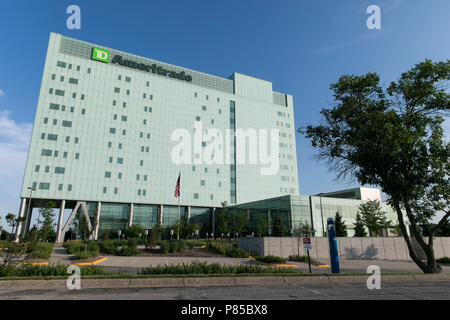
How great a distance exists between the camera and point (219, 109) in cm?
7856

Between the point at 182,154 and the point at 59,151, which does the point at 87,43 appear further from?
the point at 182,154

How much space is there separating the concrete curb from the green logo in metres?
66.8

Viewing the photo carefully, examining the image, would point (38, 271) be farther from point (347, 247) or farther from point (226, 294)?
point (347, 247)

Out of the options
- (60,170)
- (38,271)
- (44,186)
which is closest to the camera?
(38,271)

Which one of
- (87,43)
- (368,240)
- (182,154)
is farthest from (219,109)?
(368,240)

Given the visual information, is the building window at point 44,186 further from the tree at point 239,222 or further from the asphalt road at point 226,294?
the asphalt road at point 226,294

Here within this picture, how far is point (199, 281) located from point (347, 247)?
25.9m

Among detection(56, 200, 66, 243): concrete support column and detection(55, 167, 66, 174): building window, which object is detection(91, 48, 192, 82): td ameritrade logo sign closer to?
detection(55, 167, 66, 174): building window

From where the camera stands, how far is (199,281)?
11.7 m

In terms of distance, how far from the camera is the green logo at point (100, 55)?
6456cm

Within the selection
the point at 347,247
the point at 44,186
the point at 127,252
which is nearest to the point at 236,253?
the point at 127,252

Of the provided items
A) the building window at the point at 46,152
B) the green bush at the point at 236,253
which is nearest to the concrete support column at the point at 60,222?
the building window at the point at 46,152

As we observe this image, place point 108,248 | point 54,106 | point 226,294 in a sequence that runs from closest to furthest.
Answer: point 226,294
point 108,248
point 54,106

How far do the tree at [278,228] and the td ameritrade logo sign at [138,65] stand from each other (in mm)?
47942
